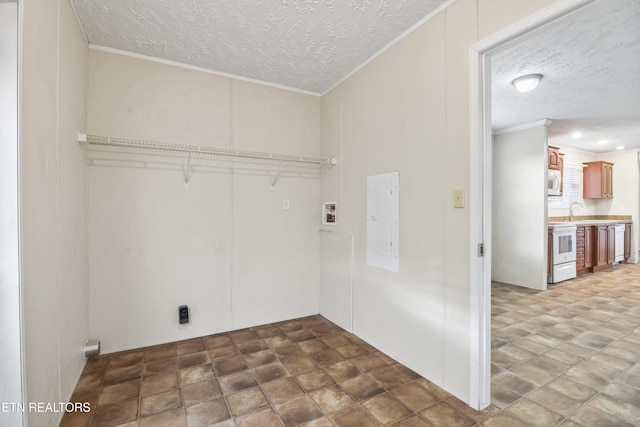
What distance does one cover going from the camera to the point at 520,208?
445 cm

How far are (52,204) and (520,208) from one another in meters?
5.35

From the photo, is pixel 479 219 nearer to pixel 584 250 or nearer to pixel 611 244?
pixel 584 250

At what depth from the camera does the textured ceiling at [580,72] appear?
6.36ft

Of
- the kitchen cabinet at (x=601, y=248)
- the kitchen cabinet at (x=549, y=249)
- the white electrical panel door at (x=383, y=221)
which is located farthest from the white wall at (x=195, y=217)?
the kitchen cabinet at (x=601, y=248)

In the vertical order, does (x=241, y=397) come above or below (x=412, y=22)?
below

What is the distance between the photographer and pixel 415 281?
2.10m

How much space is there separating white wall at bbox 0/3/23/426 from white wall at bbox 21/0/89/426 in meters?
0.04

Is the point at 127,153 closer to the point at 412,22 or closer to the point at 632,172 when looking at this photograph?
the point at 412,22

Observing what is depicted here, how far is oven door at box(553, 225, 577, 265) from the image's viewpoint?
4.50 metres

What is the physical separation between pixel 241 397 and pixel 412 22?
2.76 m

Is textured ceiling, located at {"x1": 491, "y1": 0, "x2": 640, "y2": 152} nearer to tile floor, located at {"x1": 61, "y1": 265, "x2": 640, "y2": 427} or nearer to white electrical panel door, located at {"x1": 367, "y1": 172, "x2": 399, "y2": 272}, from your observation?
white electrical panel door, located at {"x1": 367, "y1": 172, "x2": 399, "y2": 272}

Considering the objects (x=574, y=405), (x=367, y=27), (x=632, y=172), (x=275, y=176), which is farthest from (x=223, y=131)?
(x=632, y=172)

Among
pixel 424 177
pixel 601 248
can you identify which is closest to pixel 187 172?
pixel 424 177

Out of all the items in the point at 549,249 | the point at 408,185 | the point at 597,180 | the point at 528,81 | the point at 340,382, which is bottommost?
the point at 340,382
